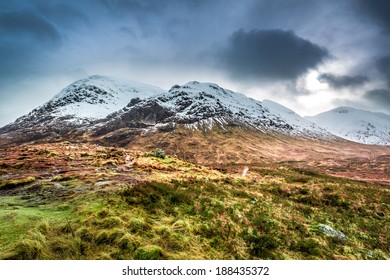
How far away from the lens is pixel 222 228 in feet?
32.4

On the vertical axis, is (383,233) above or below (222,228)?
below

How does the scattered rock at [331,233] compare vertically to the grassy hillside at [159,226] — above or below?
below

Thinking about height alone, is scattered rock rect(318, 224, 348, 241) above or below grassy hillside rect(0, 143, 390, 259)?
below

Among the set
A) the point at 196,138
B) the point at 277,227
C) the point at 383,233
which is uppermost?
the point at 196,138

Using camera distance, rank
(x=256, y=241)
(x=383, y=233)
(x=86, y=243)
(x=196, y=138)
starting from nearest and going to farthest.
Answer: (x=86, y=243), (x=256, y=241), (x=383, y=233), (x=196, y=138)

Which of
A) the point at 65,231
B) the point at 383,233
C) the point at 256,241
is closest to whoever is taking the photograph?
the point at 65,231

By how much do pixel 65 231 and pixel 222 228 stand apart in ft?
19.6

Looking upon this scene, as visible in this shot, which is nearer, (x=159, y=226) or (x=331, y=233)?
(x=159, y=226)

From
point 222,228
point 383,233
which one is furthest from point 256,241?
point 383,233

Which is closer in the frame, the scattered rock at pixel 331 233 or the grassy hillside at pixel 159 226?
the grassy hillside at pixel 159 226

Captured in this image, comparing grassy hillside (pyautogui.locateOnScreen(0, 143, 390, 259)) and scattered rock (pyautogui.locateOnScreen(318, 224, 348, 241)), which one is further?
scattered rock (pyautogui.locateOnScreen(318, 224, 348, 241))

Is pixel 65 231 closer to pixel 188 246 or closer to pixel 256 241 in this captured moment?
pixel 188 246

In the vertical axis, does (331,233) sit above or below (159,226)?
below
